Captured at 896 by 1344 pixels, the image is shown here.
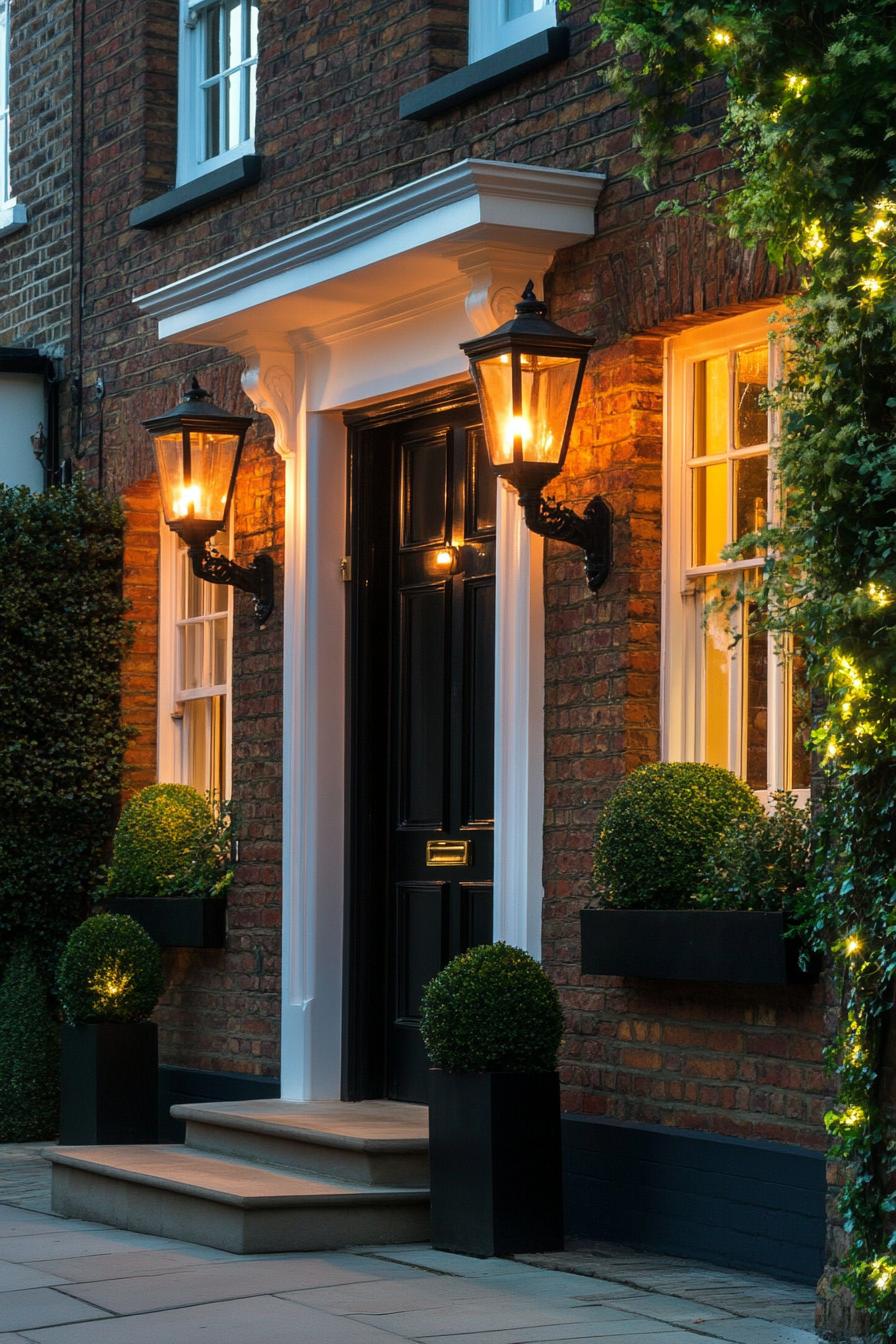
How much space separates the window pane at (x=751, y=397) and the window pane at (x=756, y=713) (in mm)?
546

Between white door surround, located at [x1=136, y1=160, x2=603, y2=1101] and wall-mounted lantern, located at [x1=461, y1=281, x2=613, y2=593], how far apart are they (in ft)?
1.61

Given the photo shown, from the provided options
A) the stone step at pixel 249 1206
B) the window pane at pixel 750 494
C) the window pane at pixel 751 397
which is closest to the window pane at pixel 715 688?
the window pane at pixel 750 494

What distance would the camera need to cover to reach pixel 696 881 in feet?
22.5

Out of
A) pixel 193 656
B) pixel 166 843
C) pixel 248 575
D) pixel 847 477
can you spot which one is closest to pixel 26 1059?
pixel 166 843

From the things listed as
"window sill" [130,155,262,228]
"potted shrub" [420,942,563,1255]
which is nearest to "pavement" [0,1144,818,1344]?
"potted shrub" [420,942,563,1255]

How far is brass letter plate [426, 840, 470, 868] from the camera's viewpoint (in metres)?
8.45

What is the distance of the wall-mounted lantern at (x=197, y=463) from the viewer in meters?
8.98

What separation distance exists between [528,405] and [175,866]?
3.50 meters

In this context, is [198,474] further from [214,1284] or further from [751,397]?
[214,1284]

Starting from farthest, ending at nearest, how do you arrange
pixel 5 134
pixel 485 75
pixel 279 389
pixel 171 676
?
pixel 5 134
pixel 171 676
pixel 279 389
pixel 485 75

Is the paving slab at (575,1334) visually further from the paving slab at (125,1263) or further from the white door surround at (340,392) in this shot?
the white door surround at (340,392)

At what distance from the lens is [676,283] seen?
284 inches

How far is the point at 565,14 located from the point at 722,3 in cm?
230

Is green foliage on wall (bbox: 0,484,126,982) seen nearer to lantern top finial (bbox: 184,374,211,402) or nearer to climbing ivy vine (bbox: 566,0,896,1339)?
lantern top finial (bbox: 184,374,211,402)
